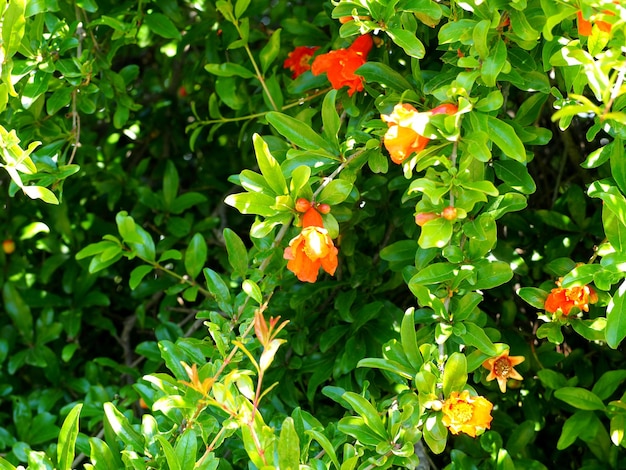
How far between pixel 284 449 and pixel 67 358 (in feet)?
3.32

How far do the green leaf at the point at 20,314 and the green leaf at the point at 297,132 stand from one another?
98cm

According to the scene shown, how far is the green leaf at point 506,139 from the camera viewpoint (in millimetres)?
1097

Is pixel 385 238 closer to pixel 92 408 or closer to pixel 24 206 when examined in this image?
pixel 92 408

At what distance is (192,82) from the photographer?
1988mm

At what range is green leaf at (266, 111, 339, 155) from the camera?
1.25 m

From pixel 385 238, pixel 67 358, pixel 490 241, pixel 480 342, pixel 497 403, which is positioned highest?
pixel 490 241

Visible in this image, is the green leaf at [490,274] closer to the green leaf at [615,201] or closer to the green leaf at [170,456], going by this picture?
the green leaf at [615,201]

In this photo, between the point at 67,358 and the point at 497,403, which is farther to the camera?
the point at 67,358

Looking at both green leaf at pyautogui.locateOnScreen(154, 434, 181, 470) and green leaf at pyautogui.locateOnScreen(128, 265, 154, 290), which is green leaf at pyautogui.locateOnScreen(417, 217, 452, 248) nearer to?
green leaf at pyautogui.locateOnScreen(154, 434, 181, 470)

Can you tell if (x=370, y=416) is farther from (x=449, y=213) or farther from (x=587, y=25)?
(x=587, y=25)

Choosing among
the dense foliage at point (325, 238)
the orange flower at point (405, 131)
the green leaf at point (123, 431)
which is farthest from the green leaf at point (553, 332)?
the green leaf at point (123, 431)

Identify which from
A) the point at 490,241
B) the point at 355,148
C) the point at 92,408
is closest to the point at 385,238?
the point at 355,148

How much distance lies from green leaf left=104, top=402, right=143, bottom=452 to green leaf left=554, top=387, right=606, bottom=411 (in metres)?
0.73

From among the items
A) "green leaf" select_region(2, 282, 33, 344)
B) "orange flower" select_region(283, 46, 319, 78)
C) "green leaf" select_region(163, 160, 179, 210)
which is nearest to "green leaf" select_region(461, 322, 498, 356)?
"orange flower" select_region(283, 46, 319, 78)
